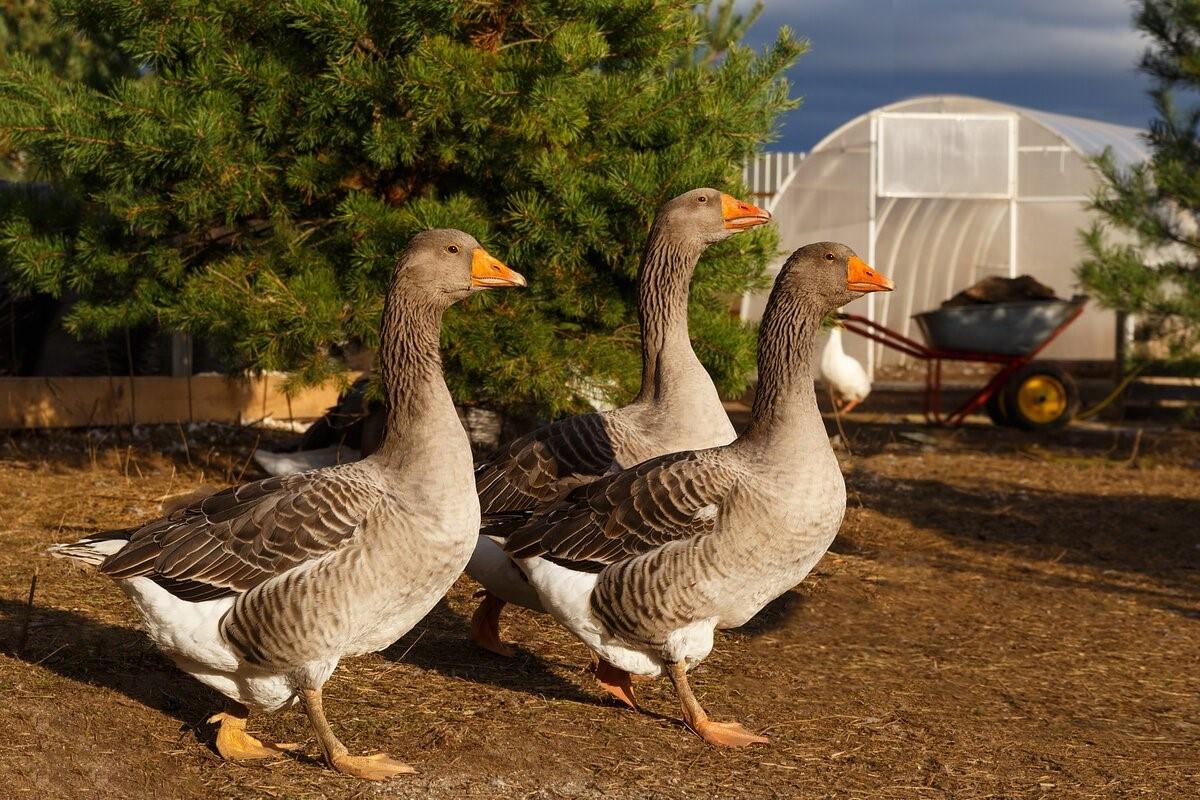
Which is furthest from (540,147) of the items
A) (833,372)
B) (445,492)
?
(833,372)

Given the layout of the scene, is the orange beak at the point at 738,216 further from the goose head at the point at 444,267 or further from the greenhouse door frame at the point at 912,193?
the greenhouse door frame at the point at 912,193

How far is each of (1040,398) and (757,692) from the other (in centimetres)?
1024

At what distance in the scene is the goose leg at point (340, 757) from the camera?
428 cm

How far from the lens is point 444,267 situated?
184 inches

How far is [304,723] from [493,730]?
740mm

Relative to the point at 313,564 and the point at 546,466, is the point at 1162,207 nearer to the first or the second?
the point at 546,466

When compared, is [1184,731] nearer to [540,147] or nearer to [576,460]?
[576,460]

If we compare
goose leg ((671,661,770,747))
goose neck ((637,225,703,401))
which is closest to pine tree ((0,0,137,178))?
goose neck ((637,225,703,401))

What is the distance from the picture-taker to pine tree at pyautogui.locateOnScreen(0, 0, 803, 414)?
752 cm

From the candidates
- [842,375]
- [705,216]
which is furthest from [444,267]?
[842,375]

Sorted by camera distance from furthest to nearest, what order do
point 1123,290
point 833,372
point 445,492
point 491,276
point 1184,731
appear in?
point 833,372
point 1123,290
point 1184,731
point 491,276
point 445,492

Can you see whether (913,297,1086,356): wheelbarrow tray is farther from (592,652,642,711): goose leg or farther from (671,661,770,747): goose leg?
(671,661,770,747): goose leg

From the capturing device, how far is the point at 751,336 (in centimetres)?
827

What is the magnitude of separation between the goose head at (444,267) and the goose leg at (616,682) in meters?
1.61
